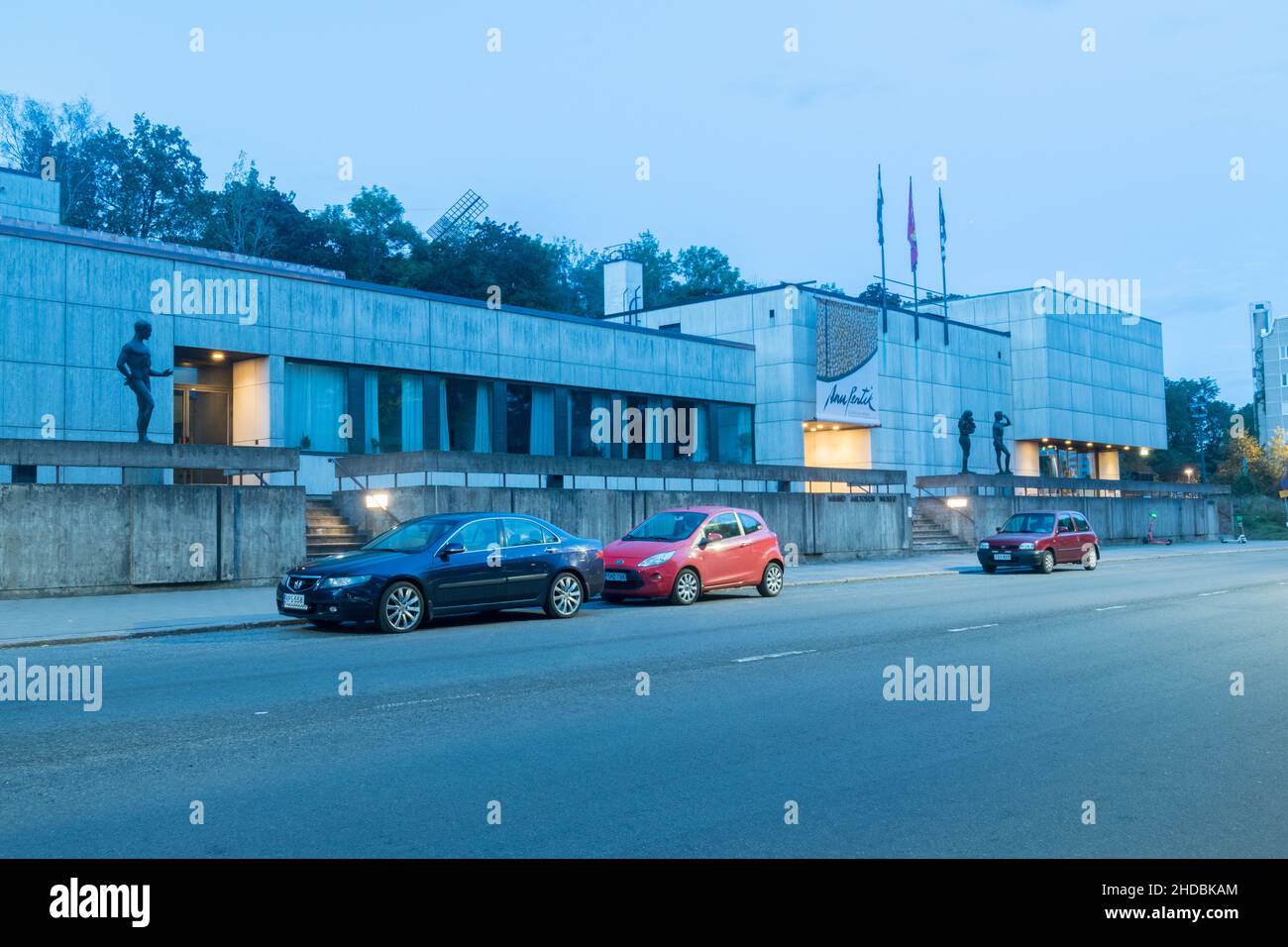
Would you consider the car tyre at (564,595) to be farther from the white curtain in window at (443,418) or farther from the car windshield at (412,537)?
the white curtain in window at (443,418)

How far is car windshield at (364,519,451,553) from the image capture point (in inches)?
631

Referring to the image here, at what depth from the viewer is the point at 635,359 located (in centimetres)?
4253

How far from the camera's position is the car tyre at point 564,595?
1722 centimetres

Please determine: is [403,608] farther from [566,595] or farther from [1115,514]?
[1115,514]

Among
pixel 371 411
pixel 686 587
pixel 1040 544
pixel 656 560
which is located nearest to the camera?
pixel 656 560

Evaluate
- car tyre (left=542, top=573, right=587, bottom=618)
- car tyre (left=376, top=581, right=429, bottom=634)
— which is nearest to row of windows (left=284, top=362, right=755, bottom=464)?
car tyre (left=542, top=573, right=587, bottom=618)

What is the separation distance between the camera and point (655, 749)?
7.67m

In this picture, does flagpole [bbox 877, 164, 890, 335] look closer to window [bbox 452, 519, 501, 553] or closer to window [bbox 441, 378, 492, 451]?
window [bbox 441, 378, 492, 451]

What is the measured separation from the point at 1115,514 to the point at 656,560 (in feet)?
125

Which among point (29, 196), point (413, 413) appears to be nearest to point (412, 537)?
point (413, 413)

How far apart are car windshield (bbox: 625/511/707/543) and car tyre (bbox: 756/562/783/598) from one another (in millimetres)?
1807

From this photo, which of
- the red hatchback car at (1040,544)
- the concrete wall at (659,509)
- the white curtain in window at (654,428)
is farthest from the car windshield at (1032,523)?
the white curtain in window at (654,428)
